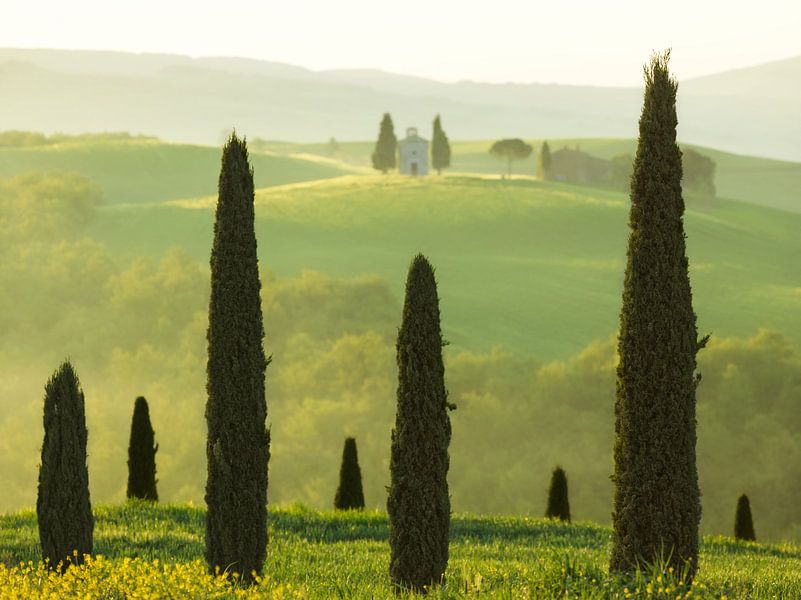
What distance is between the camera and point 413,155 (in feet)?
376

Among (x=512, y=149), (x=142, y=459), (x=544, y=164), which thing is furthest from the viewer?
(x=512, y=149)

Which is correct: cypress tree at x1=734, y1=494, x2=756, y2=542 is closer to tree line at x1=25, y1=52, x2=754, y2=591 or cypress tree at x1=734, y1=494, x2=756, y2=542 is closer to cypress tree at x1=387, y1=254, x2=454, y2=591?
tree line at x1=25, y1=52, x2=754, y2=591

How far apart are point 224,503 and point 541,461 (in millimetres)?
46780

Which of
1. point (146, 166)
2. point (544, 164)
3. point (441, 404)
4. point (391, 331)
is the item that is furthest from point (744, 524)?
point (146, 166)

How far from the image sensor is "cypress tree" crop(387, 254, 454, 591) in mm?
20016

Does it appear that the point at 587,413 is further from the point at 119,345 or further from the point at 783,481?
the point at 119,345

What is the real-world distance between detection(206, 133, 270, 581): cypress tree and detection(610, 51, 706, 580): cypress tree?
6.44m

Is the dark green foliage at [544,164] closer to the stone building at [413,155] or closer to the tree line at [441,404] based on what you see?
the stone building at [413,155]

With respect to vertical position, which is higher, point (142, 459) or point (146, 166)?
point (146, 166)

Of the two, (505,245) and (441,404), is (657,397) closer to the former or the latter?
(441,404)

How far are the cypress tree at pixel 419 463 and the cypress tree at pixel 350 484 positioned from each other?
13701 mm

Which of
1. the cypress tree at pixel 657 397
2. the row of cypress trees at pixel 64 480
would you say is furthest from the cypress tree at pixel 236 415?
the cypress tree at pixel 657 397

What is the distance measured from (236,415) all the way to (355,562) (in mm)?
4561

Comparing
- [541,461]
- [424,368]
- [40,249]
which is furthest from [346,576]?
[40,249]
